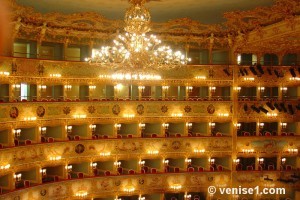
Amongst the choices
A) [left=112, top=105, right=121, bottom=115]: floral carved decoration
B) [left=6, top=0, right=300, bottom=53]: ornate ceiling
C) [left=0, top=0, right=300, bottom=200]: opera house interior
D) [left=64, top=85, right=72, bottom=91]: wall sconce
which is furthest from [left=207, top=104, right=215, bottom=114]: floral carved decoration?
[left=64, top=85, right=72, bottom=91]: wall sconce

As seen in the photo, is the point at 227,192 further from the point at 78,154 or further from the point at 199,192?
the point at 78,154

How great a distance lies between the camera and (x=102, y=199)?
2330cm

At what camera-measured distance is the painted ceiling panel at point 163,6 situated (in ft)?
51.3

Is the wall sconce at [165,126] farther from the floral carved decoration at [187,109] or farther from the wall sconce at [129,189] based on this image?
the wall sconce at [129,189]

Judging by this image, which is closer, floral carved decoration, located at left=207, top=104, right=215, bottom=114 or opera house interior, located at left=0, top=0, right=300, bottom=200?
opera house interior, located at left=0, top=0, right=300, bottom=200

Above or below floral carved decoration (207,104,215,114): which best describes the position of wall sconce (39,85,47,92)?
above

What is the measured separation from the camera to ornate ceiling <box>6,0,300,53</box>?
52.5 feet

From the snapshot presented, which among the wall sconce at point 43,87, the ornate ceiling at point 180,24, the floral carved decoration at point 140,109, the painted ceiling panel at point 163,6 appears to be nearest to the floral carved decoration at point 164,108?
the floral carved decoration at point 140,109

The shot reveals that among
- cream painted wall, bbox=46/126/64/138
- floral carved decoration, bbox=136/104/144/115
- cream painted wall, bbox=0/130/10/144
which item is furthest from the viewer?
floral carved decoration, bbox=136/104/144/115

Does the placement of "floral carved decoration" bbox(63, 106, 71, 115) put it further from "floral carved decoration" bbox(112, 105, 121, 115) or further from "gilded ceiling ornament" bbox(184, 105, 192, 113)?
"gilded ceiling ornament" bbox(184, 105, 192, 113)

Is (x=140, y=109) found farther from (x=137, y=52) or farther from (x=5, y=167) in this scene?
(x=137, y=52)

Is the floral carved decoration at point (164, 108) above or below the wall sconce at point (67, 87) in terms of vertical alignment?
below

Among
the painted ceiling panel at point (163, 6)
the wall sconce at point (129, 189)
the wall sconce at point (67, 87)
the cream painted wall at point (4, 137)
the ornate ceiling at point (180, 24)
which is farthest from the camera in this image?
the wall sconce at point (129, 189)

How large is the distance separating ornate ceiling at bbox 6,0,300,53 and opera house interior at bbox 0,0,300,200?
8cm
